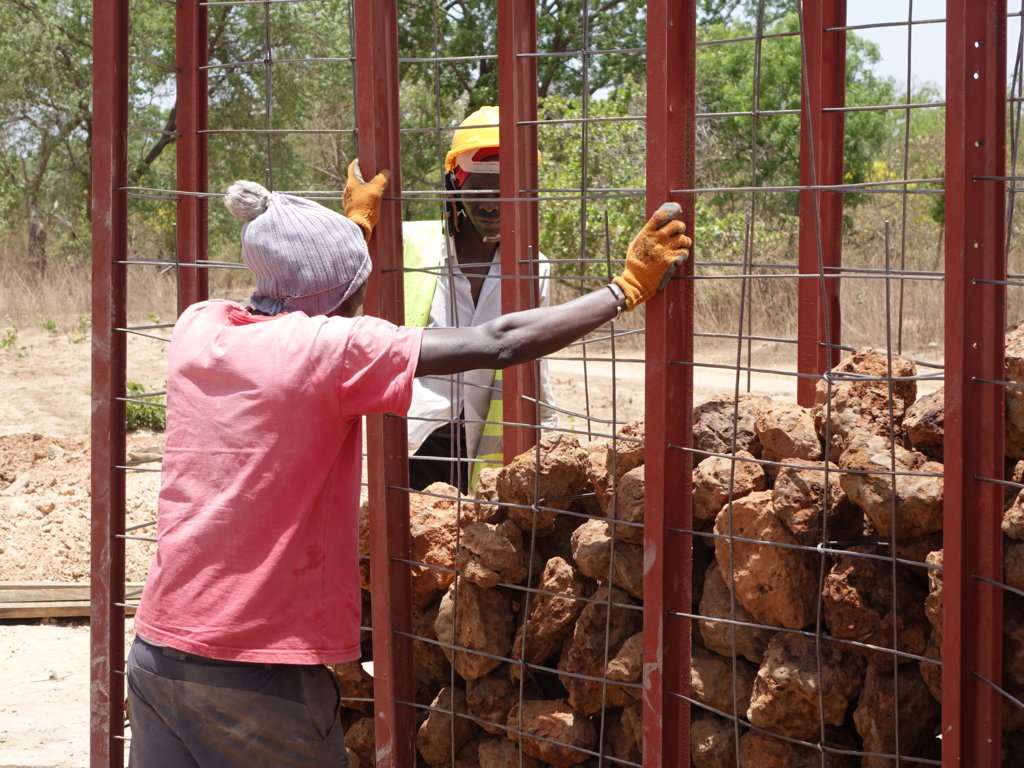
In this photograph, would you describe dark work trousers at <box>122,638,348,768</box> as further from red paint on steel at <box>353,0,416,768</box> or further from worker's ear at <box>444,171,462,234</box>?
worker's ear at <box>444,171,462,234</box>

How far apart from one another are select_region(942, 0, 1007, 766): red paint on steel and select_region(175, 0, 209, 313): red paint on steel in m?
2.46

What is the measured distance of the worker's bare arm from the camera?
259 cm

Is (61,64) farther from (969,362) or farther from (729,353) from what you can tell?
(969,362)

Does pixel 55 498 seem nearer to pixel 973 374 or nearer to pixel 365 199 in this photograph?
pixel 365 199

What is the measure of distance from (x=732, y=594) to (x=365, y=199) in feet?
4.44

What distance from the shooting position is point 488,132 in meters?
4.58

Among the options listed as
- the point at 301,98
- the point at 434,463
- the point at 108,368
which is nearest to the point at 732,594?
the point at 108,368

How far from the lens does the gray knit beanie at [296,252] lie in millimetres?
2691

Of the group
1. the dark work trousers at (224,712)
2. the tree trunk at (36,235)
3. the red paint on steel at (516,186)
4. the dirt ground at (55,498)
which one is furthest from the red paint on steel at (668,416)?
the tree trunk at (36,235)

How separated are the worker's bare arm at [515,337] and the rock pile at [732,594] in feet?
1.31

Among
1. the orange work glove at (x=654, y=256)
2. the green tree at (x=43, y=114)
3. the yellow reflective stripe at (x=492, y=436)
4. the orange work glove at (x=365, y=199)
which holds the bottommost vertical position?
the yellow reflective stripe at (x=492, y=436)

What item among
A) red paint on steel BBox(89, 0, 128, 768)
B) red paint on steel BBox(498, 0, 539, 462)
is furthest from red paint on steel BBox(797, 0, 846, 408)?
red paint on steel BBox(89, 0, 128, 768)

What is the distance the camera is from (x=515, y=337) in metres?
2.60

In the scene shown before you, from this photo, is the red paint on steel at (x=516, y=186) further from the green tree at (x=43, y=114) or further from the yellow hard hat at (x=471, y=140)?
the green tree at (x=43, y=114)
